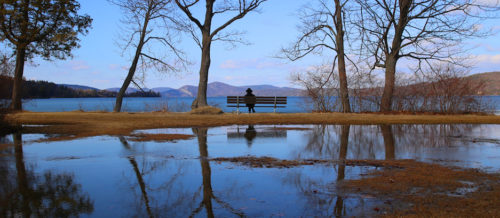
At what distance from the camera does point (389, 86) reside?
2434 centimetres

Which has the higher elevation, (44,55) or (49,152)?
(44,55)

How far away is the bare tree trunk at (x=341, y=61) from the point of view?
2483 centimetres

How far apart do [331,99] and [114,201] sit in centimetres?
2302

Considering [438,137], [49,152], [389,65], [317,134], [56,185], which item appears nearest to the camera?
[56,185]

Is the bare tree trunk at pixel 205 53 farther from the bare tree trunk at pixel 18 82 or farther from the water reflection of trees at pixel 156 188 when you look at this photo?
the water reflection of trees at pixel 156 188

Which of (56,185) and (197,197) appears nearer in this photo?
(197,197)

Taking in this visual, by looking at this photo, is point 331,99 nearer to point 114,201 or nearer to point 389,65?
point 389,65

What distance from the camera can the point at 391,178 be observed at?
7.23 m

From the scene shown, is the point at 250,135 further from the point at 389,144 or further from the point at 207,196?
the point at 207,196

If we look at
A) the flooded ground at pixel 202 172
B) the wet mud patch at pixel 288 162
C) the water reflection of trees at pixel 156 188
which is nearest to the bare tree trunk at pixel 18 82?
the flooded ground at pixel 202 172

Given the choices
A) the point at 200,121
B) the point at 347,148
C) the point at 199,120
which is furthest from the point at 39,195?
the point at 199,120

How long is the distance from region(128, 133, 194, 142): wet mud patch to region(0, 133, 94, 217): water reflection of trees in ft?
15.7

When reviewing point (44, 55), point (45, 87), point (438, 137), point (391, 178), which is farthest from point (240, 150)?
point (45, 87)

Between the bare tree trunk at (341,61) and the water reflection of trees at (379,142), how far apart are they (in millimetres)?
8522
